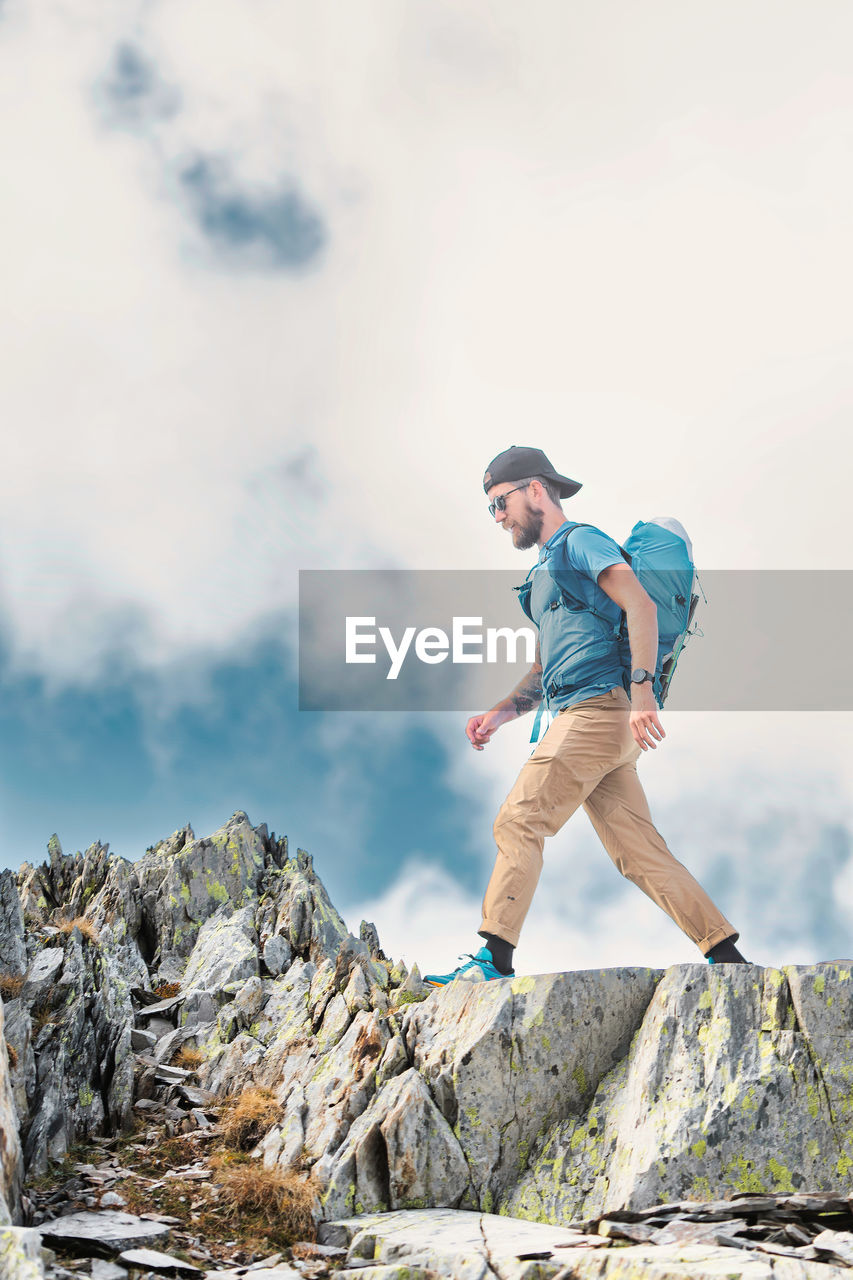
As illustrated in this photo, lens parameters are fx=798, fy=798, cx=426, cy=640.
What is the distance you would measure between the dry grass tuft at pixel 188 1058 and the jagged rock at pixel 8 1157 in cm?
529

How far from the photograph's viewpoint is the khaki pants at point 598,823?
9.53 meters

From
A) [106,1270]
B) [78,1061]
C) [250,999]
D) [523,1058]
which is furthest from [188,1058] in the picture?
[523,1058]

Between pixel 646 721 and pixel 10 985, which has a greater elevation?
pixel 646 721

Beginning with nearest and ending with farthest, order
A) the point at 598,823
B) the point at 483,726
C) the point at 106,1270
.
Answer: the point at 106,1270 → the point at 598,823 → the point at 483,726

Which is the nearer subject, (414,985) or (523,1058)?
(523,1058)

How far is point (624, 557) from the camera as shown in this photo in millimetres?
9898

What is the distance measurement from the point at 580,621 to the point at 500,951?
13.6ft

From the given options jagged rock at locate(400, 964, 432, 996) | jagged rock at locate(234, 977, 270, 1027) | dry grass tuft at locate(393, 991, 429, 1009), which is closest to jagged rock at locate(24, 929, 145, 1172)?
jagged rock at locate(234, 977, 270, 1027)

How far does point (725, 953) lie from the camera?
930cm

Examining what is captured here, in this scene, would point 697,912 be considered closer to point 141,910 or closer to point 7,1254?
point 7,1254

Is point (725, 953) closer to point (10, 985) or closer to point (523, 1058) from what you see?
point (523, 1058)

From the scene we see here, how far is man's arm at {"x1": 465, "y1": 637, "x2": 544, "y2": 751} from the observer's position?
11211 mm

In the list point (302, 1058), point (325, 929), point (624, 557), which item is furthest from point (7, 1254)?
point (325, 929)

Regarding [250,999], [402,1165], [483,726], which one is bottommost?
[402,1165]
